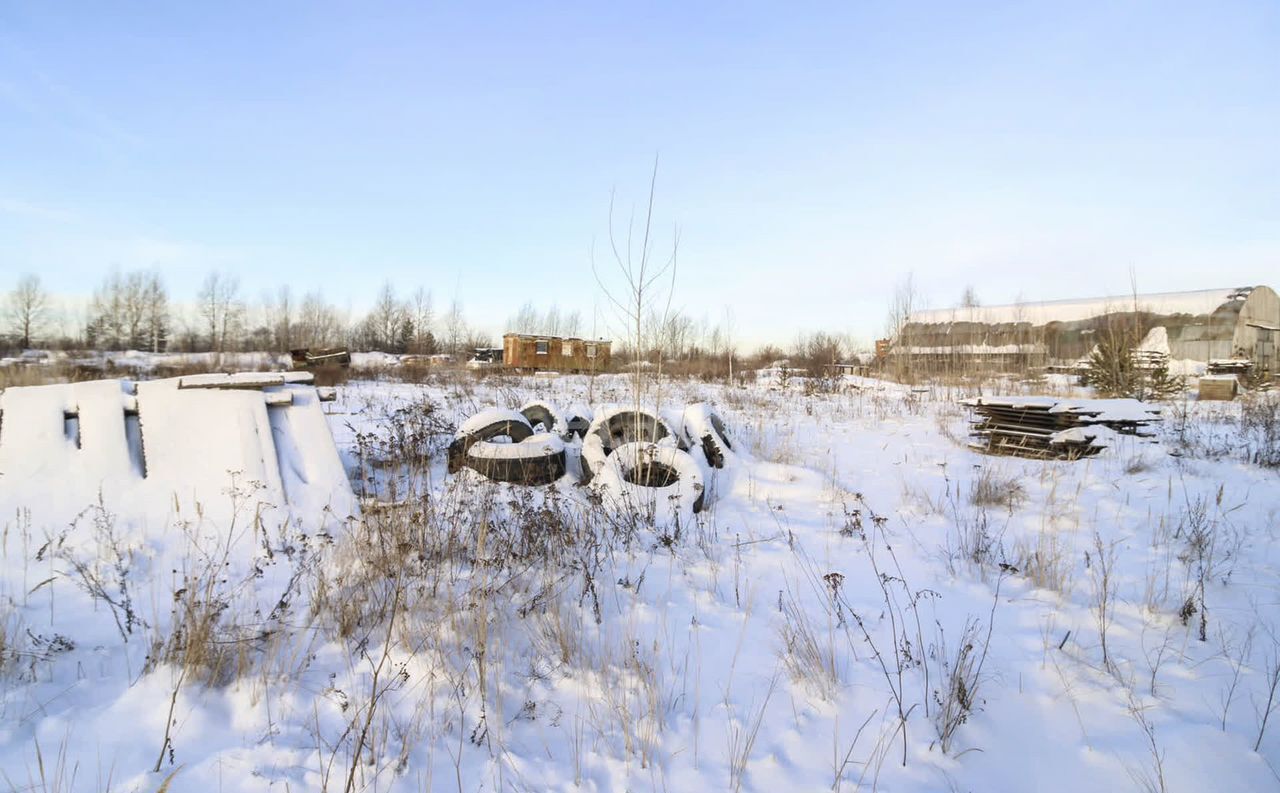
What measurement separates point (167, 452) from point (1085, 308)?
25.9m

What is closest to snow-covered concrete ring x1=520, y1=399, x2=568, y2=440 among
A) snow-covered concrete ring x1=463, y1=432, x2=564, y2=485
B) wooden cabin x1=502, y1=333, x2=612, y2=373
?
snow-covered concrete ring x1=463, y1=432, x2=564, y2=485

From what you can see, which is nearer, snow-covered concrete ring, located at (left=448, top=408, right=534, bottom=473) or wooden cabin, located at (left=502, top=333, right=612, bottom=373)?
snow-covered concrete ring, located at (left=448, top=408, right=534, bottom=473)

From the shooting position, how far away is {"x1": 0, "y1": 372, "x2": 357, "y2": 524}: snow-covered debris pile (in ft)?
11.8

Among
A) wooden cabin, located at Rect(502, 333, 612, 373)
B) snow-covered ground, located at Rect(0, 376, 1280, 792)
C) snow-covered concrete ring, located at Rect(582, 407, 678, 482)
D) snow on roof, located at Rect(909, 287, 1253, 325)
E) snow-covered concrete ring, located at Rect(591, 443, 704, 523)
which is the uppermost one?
snow on roof, located at Rect(909, 287, 1253, 325)

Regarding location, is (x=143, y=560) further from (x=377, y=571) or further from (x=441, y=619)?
(x=441, y=619)

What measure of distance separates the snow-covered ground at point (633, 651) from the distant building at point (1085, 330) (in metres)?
15.8

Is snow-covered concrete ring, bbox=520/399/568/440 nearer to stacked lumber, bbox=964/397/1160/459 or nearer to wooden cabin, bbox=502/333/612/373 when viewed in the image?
stacked lumber, bbox=964/397/1160/459

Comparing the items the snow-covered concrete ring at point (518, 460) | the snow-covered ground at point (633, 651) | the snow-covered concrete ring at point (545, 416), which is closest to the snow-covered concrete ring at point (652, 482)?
the snow-covered ground at point (633, 651)

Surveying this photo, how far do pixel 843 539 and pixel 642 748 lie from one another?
8.35 ft

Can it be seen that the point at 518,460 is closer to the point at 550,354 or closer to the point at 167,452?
the point at 167,452

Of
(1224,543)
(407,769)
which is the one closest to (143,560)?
(407,769)

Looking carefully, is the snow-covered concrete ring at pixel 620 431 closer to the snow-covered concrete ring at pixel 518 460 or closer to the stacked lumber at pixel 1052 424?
the snow-covered concrete ring at pixel 518 460

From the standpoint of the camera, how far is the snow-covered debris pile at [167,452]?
361cm

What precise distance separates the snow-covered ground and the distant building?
1585cm
